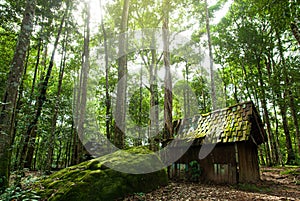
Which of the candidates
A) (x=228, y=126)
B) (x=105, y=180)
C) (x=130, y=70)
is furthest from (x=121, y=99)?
(x=130, y=70)

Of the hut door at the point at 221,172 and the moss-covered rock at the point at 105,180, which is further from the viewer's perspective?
the hut door at the point at 221,172

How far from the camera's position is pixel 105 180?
565 centimetres

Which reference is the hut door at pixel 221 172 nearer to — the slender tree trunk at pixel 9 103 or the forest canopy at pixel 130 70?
the forest canopy at pixel 130 70

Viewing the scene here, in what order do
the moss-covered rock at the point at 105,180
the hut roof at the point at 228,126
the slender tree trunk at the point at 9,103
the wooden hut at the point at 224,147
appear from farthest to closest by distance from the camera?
the hut roof at the point at 228,126
the wooden hut at the point at 224,147
the moss-covered rock at the point at 105,180
the slender tree trunk at the point at 9,103

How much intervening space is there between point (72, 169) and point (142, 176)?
7.84ft

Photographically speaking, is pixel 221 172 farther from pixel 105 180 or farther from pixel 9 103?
pixel 9 103

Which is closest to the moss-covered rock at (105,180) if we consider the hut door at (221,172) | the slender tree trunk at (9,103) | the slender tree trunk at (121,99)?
the slender tree trunk at (9,103)

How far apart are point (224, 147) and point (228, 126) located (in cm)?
108

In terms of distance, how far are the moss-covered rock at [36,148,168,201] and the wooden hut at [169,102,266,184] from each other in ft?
11.5

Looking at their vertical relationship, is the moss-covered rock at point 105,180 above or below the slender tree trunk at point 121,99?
below

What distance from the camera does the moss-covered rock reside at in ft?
16.9

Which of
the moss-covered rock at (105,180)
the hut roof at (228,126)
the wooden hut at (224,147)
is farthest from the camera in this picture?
the hut roof at (228,126)

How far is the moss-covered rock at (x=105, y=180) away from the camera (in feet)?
16.9

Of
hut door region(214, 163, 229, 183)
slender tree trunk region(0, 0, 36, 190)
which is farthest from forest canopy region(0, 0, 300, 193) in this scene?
hut door region(214, 163, 229, 183)
